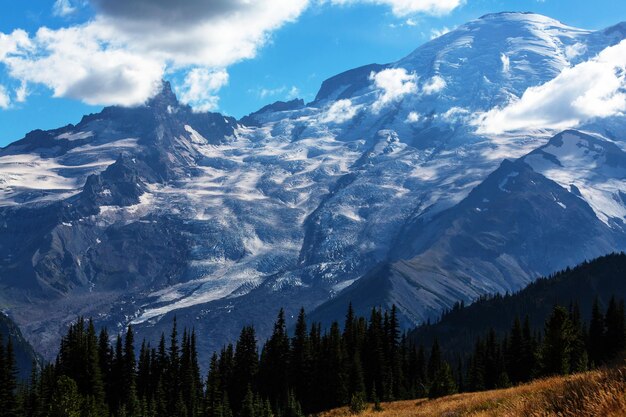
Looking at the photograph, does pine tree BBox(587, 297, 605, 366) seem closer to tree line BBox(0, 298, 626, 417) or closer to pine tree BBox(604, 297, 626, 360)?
tree line BBox(0, 298, 626, 417)

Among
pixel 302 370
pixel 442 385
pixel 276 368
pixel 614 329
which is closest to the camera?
pixel 442 385

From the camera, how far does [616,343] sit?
4646 inches

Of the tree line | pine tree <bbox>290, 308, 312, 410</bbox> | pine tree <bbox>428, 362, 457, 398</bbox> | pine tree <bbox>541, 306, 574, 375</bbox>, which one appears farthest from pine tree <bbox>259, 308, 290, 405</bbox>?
pine tree <bbox>541, 306, 574, 375</bbox>

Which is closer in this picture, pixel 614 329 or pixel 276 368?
pixel 614 329

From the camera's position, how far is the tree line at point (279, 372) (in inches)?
4242

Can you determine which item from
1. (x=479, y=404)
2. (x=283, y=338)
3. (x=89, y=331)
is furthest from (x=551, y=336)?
(x=89, y=331)

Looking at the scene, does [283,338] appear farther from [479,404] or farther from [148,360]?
[479,404]

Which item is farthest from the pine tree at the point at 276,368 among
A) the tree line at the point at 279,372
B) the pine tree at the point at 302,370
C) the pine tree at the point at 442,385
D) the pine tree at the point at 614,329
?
the pine tree at the point at 442,385

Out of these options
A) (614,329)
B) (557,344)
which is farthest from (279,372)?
(557,344)

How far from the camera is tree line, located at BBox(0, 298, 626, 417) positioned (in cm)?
10775

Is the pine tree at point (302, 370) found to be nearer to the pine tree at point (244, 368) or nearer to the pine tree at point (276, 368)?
the pine tree at point (276, 368)

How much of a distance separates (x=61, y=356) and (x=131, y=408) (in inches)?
827

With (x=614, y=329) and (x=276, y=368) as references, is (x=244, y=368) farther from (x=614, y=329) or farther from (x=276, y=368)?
(x=614, y=329)

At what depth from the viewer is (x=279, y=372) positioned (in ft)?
424
